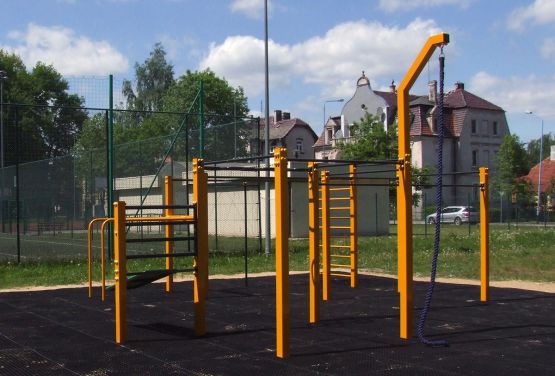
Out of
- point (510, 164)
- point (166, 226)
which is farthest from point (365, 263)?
point (510, 164)

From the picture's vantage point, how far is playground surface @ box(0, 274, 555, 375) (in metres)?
5.49

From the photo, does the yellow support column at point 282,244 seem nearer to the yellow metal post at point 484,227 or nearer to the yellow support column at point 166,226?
the yellow support column at point 166,226

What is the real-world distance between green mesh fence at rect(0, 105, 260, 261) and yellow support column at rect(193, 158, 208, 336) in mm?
6852

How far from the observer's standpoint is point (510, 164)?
46.2 m

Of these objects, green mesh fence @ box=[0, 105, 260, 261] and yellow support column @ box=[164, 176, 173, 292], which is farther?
green mesh fence @ box=[0, 105, 260, 261]

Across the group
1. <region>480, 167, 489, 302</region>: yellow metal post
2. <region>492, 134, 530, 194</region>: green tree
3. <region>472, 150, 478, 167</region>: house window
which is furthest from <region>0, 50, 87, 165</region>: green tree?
<region>472, 150, 478, 167</region>: house window

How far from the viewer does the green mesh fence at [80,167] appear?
50.8 ft

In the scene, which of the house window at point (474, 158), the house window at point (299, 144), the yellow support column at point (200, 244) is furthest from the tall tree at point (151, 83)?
the yellow support column at point (200, 244)

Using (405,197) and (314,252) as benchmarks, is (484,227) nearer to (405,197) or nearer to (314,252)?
(314,252)

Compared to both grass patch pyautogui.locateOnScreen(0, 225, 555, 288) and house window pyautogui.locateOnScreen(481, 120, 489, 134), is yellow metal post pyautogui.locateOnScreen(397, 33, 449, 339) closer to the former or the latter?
grass patch pyautogui.locateOnScreen(0, 225, 555, 288)

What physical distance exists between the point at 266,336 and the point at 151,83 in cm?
5286

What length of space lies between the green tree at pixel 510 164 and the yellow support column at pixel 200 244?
136 ft

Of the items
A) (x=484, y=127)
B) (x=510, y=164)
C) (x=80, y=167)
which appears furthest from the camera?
(x=484, y=127)

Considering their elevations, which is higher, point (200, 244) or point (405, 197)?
point (405, 197)
